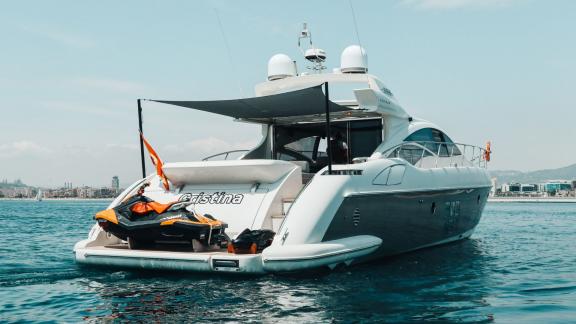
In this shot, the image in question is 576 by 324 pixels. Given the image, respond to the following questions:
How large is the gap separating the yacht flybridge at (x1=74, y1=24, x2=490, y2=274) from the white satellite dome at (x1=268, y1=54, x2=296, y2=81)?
25 millimetres

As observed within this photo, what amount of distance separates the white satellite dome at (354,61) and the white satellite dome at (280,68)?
117 centimetres

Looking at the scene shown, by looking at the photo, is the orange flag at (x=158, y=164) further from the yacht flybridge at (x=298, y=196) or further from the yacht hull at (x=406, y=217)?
the yacht hull at (x=406, y=217)

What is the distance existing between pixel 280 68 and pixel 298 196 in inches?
203

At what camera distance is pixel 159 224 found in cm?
829

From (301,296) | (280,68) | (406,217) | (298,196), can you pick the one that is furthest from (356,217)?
(280,68)

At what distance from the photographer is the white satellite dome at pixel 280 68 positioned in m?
12.6

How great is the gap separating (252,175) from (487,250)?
6.32 m

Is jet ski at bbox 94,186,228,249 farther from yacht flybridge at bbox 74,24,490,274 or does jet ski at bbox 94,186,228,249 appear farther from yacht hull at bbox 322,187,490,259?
A: yacht hull at bbox 322,187,490,259

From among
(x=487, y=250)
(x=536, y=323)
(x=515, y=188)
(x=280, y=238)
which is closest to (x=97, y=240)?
(x=280, y=238)

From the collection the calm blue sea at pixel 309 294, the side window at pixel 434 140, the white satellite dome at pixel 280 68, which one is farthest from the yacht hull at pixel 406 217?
the white satellite dome at pixel 280 68

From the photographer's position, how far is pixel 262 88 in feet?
40.7

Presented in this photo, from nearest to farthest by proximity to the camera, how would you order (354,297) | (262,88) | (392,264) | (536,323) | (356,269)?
(536,323), (354,297), (356,269), (392,264), (262,88)

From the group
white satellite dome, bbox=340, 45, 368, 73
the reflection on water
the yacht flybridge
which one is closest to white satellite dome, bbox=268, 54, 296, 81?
the yacht flybridge

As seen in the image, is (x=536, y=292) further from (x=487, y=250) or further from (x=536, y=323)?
(x=487, y=250)
